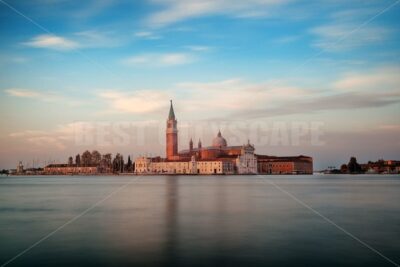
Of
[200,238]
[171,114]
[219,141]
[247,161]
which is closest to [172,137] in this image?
[171,114]

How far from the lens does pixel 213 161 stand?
146375mm

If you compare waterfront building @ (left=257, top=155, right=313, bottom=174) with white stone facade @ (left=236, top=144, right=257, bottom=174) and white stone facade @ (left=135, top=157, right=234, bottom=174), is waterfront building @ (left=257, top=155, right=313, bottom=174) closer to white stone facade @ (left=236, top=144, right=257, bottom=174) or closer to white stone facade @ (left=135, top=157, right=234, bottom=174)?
white stone facade @ (left=236, top=144, right=257, bottom=174)

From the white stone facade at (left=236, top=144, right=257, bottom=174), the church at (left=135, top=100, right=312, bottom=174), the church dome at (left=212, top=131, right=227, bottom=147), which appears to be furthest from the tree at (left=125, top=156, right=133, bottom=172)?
the white stone facade at (left=236, top=144, right=257, bottom=174)

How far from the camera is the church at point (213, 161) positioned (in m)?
147

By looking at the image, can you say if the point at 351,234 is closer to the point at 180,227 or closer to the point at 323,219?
the point at 323,219

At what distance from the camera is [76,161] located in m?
189

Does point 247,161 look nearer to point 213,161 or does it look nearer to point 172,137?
point 213,161

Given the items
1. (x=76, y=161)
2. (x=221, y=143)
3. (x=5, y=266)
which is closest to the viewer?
(x=5, y=266)

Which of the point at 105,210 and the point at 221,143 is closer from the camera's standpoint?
the point at 105,210

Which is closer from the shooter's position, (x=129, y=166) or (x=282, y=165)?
(x=282, y=165)

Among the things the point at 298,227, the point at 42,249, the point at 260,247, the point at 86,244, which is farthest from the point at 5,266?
the point at 298,227

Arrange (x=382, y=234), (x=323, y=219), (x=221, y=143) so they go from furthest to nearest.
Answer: (x=221, y=143), (x=323, y=219), (x=382, y=234)

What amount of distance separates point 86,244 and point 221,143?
149 m

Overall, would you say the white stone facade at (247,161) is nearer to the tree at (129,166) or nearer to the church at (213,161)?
the church at (213,161)
